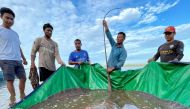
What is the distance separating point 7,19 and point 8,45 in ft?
A: 1.90

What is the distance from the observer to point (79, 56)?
25.5ft

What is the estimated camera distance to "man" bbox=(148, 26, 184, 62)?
620cm

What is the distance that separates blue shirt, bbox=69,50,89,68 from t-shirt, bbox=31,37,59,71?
4.27ft

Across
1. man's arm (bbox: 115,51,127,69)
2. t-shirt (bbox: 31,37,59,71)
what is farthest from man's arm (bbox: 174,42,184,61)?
t-shirt (bbox: 31,37,59,71)

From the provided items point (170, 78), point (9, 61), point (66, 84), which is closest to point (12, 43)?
point (9, 61)

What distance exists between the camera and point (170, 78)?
5.64m

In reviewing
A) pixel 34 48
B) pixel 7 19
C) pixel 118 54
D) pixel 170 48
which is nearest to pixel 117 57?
pixel 118 54

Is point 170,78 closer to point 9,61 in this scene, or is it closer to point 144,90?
point 144,90

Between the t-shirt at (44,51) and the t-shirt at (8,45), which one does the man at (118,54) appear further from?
Result: the t-shirt at (8,45)

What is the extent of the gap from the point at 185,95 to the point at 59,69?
315 centimetres

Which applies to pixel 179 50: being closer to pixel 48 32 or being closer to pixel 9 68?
pixel 48 32

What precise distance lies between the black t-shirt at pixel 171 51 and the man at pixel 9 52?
3792 millimetres

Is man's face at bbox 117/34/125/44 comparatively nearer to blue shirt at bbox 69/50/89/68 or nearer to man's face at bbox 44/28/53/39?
blue shirt at bbox 69/50/89/68

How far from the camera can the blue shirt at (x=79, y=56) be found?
7750 millimetres
